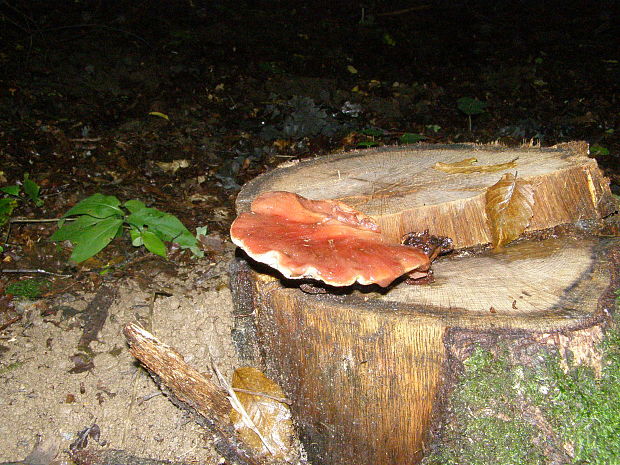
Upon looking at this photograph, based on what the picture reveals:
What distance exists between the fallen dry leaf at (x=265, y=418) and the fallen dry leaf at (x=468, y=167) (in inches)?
54.5

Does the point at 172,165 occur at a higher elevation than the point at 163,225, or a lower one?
higher

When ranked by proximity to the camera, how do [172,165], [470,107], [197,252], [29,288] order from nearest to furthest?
[29,288]
[197,252]
[172,165]
[470,107]

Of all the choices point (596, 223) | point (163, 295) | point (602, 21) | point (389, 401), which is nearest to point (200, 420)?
point (389, 401)

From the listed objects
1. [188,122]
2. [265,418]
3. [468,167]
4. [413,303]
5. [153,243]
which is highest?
[468,167]

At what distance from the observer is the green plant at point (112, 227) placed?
347 centimetres

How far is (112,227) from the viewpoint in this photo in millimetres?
3529

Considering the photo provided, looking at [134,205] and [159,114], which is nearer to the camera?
[134,205]

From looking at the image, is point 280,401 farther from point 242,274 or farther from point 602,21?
point 602,21

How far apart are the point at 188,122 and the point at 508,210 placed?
187 inches

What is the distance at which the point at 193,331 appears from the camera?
10.4 feet

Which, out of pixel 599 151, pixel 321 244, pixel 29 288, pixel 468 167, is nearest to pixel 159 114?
pixel 29 288

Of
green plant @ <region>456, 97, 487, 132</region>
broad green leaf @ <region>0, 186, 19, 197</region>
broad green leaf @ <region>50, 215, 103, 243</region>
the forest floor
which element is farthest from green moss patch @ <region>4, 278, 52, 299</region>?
green plant @ <region>456, 97, 487, 132</region>

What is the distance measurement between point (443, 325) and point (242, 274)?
97cm

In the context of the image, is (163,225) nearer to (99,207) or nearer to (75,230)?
(99,207)
